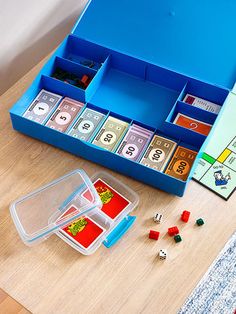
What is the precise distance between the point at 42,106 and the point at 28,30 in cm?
29

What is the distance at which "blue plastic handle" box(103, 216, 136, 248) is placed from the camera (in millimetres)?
1036

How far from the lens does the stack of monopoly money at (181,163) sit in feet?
3.61

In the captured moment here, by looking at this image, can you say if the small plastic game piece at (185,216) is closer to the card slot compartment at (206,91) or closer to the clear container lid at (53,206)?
the clear container lid at (53,206)

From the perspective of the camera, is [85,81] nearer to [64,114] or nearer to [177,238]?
[64,114]

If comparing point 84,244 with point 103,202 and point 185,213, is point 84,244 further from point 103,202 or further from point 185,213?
point 185,213

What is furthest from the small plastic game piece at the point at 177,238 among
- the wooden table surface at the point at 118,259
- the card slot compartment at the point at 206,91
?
the card slot compartment at the point at 206,91

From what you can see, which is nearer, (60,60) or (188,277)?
(188,277)

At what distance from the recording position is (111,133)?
116cm

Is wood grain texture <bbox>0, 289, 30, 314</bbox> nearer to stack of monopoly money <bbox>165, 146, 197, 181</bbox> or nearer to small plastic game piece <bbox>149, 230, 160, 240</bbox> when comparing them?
small plastic game piece <bbox>149, 230, 160, 240</bbox>

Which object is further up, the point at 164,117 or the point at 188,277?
the point at 164,117

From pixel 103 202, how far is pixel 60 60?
0.39 m

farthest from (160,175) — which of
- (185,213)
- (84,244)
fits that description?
(84,244)

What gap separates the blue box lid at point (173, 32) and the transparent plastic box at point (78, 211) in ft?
1.13

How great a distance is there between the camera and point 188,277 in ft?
3.29
